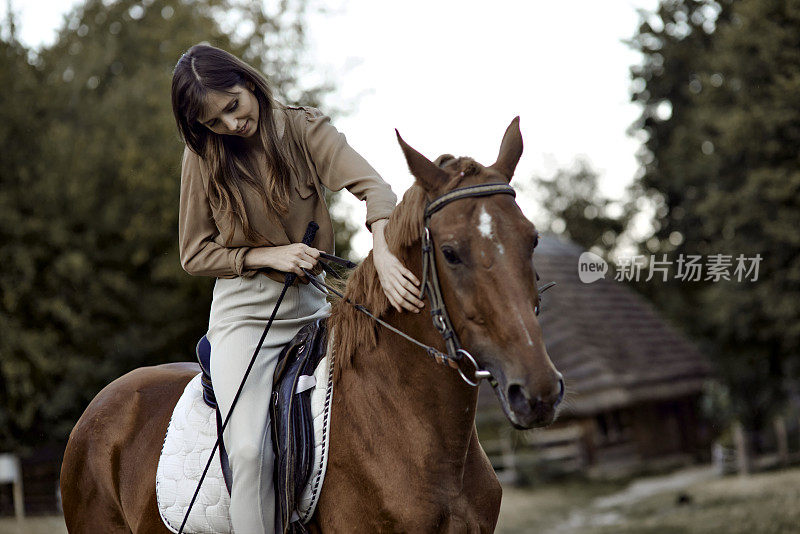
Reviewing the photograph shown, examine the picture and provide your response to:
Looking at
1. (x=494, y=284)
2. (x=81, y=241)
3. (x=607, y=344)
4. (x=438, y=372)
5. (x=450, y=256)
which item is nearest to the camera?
(x=494, y=284)

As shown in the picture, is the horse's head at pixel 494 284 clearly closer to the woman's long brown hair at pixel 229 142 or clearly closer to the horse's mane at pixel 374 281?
the horse's mane at pixel 374 281

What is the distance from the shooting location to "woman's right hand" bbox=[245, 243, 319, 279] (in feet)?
9.35

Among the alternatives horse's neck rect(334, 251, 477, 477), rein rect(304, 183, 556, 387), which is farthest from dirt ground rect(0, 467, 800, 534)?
rein rect(304, 183, 556, 387)

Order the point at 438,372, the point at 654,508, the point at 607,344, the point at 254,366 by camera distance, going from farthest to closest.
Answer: the point at 607,344 → the point at 654,508 → the point at 254,366 → the point at 438,372

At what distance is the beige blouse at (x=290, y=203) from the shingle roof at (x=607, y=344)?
18211 mm

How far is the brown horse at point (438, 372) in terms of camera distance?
87.2 inches

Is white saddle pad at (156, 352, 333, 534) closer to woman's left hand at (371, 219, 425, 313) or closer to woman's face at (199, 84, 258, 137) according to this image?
woman's left hand at (371, 219, 425, 313)

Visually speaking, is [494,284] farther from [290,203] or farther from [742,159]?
[742,159]

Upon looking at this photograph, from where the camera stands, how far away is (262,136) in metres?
2.97

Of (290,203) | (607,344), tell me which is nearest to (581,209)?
(607,344)

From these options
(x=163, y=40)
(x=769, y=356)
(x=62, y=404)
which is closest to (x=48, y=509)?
(x=62, y=404)

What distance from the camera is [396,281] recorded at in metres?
2.54

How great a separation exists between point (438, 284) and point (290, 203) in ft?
2.85

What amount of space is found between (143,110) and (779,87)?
43.8ft
